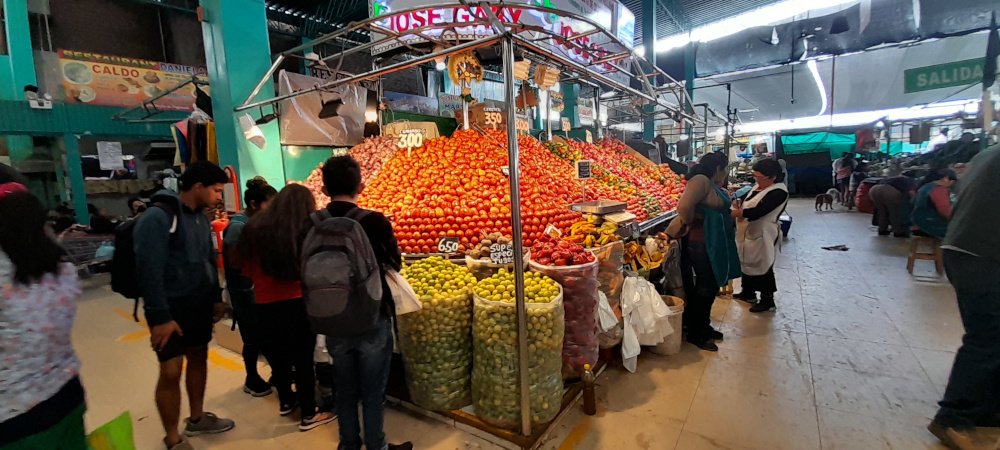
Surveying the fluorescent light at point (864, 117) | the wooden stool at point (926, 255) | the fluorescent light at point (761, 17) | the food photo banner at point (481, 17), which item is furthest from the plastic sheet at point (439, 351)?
the fluorescent light at point (864, 117)

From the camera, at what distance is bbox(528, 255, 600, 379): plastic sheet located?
2656 millimetres

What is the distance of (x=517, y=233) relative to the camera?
Result: 6.97 feet

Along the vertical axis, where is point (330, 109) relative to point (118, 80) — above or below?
below

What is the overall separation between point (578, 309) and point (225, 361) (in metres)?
3.28

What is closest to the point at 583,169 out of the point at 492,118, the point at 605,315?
the point at 605,315

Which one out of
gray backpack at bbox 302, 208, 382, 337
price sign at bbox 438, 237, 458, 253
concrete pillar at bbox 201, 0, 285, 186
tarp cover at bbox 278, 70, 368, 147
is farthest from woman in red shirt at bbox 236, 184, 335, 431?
concrete pillar at bbox 201, 0, 285, 186

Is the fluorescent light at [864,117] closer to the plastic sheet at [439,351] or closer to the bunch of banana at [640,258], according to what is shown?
the bunch of banana at [640,258]

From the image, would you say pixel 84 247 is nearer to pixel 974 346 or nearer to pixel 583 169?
pixel 583 169

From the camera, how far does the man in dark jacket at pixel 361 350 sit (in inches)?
83.0

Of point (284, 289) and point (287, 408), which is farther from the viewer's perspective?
point (287, 408)

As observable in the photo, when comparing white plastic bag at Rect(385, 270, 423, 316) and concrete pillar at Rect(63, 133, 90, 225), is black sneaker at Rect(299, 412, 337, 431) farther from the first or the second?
concrete pillar at Rect(63, 133, 90, 225)

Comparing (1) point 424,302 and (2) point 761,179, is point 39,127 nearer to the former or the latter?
(1) point 424,302

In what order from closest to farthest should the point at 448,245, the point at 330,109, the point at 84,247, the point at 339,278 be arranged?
the point at 339,278 < the point at 448,245 < the point at 330,109 < the point at 84,247

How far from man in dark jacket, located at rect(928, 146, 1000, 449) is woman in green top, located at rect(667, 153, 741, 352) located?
140 centimetres
